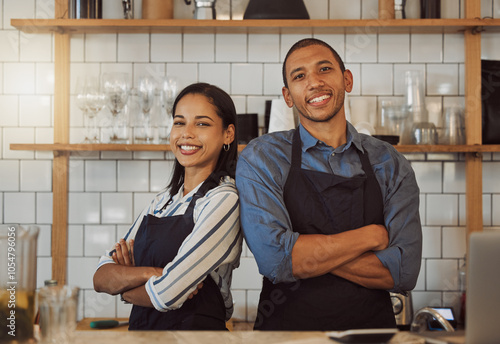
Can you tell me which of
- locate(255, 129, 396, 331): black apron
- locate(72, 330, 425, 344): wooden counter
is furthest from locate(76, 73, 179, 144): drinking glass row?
locate(72, 330, 425, 344): wooden counter

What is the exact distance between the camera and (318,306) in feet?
5.34

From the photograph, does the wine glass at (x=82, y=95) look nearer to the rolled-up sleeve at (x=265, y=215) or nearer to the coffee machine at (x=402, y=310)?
the rolled-up sleeve at (x=265, y=215)

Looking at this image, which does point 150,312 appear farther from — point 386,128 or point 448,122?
point 448,122

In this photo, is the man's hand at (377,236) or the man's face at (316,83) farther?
the man's face at (316,83)

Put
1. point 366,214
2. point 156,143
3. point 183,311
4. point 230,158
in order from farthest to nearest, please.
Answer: point 156,143
point 230,158
point 366,214
point 183,311

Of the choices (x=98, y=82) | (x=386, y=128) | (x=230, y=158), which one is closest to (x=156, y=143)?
(x=98, y=82)

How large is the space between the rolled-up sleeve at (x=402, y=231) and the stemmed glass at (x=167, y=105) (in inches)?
44.6

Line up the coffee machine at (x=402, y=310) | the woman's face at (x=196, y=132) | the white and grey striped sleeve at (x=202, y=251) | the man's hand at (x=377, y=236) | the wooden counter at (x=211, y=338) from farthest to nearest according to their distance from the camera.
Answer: the coffee machine at (x=402, y=310) → the woman's face at (x=196, y=132) → the man's hand at (x=377, y=236) → the white and grey striped sleeve at (x=202, y=251) → the wooden counter at (x=211, y=338)

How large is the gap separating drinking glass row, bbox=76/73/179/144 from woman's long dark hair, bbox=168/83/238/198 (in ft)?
2.22

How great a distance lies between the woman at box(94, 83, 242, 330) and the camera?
5.06 ft

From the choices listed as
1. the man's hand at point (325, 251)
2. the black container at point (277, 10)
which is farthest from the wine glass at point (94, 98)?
the man's hand at point (325, 251)

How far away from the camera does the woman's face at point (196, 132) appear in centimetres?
174

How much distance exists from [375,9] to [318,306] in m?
1.61

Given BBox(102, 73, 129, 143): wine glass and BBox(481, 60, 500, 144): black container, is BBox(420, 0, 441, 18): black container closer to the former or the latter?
BBox(481, 60, 500, 144): black container
